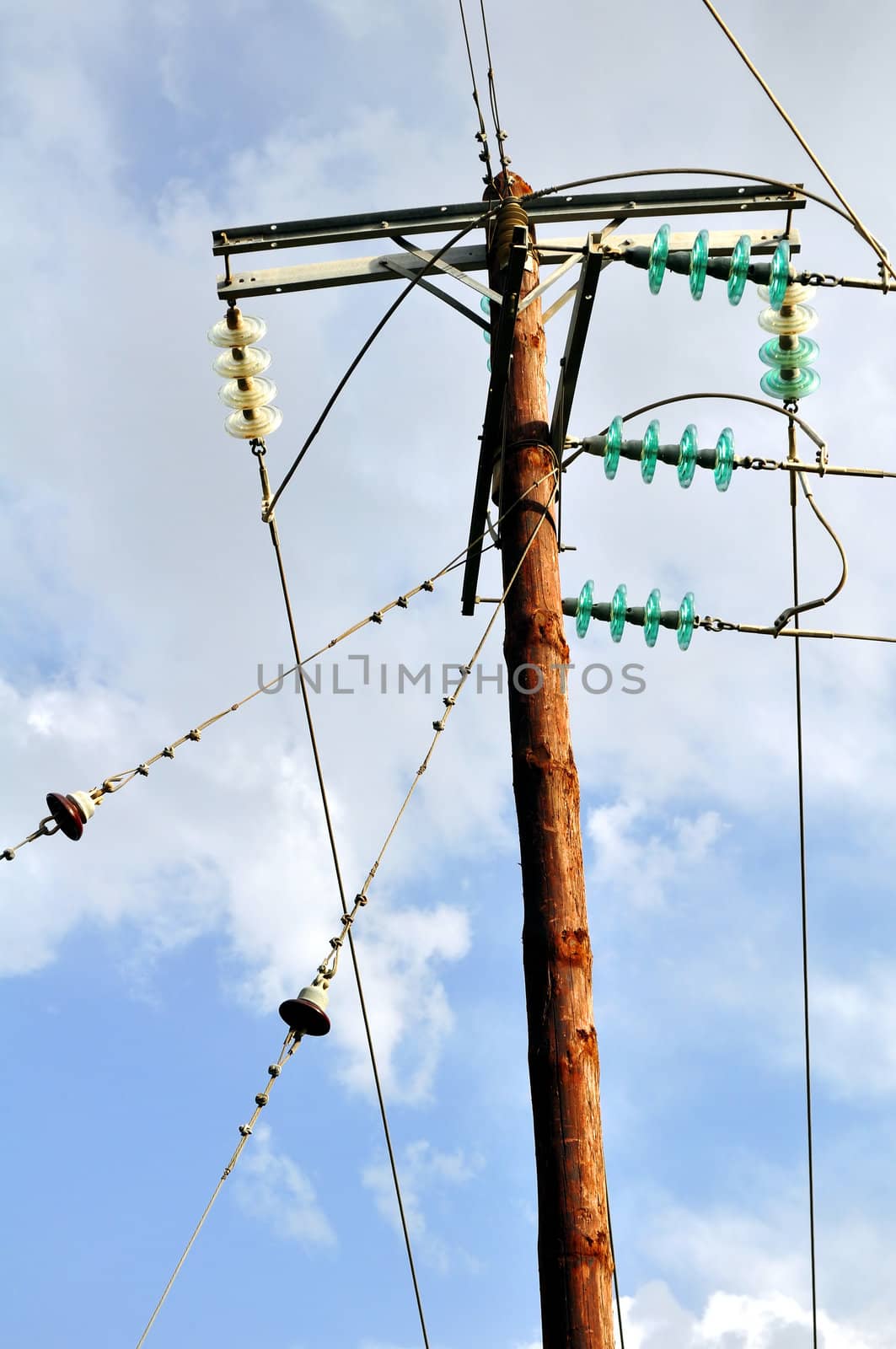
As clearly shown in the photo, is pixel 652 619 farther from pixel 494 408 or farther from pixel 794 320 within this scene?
pixel 794 320

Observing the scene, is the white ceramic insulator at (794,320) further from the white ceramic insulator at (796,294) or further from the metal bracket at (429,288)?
the metal bracket at (429,288)

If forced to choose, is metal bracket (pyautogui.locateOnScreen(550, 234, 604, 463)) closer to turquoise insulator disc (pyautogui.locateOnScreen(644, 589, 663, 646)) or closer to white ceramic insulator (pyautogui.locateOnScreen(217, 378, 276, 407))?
turquoise insulator disc (pyautogui.locateOnScreen(644, 589, 663, 646))

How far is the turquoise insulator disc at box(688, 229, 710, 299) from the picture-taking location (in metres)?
6.30

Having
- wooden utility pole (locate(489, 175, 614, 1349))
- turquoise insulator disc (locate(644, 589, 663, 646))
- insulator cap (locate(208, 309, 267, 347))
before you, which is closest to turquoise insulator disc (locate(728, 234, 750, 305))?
wooden utility pole (locate(489, 175, 614, 1349))

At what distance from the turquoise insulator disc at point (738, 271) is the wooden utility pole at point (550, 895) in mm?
931

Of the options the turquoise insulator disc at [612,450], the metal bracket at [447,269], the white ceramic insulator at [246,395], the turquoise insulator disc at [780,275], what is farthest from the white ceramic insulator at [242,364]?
the turquoise insulator disc at [780,275]

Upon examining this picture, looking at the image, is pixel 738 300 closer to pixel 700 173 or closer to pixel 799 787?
pixel 700 173

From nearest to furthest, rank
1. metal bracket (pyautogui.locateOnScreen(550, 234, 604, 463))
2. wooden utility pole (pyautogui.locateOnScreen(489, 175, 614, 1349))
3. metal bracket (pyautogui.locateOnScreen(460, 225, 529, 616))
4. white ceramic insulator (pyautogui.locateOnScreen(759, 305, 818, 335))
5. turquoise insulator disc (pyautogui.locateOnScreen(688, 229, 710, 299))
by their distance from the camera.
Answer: wooden utility pole (pyautogui.locateOnScreen(489, 175, 614, 1349))
metal bracket (pyautogui.locateOnScreen(460, 225, 529, 616))
metal bracket (pyautogui.locateOnScreen(550, 234, 604, 463))
turquoise insulator disc (pyautogui.locateOnScreen(688, 229, 710, 299))
white ceramic insulator (pyautogui.locateOnScreen(759, 305, 818, 335))

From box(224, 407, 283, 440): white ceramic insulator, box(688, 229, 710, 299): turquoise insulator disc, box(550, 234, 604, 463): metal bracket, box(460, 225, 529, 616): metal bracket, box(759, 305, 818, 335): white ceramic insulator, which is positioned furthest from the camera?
box(759, 305, 818, 335): white ceramic insulator

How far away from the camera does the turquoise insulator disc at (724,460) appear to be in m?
6.49

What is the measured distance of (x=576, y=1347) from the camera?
4.20 m

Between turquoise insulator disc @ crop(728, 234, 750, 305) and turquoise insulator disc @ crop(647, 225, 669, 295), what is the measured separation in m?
0.32

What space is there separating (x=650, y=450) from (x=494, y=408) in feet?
2.75

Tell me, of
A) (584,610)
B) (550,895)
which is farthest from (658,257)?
(550,895)
